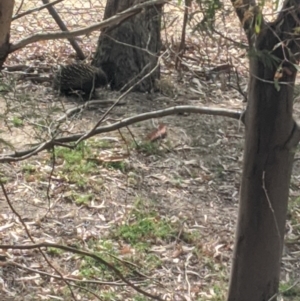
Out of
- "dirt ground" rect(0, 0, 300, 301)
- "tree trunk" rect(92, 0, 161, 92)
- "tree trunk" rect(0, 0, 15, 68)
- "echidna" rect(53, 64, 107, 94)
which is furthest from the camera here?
"tree trunk" rect(92, 0, 161, 92)

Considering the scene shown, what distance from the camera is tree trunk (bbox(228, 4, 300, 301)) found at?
315cm

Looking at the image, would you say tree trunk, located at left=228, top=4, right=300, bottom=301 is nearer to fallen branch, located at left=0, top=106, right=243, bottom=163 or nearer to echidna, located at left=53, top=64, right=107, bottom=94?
fallen branch, located at left=0, top=106, right=243, bottom=163

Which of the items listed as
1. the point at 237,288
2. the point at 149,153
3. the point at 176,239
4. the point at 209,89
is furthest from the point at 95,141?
the point at 237,288

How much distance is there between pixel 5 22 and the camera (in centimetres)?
255

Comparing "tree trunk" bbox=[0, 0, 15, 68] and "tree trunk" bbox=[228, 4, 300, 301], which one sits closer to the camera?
"tree trunk" bbox=[0, 0, 15, 68]

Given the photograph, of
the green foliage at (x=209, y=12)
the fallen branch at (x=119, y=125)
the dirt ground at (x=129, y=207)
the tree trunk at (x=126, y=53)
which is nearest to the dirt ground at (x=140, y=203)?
the dirt ground at (x=129, y=207)

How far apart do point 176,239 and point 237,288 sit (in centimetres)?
143

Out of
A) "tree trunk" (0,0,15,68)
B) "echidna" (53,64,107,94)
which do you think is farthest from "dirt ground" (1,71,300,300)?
"tree trunk" (0,0,15,68)

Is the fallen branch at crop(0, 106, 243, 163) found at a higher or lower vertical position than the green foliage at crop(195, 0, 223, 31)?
lower

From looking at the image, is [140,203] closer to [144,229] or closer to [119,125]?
[144,229]

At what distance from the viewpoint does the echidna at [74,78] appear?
6.67 metres

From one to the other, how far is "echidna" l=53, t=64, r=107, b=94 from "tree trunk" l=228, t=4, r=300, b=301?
3.36m

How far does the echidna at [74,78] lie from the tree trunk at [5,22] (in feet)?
13.1

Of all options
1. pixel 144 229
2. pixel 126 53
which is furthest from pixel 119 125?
pixel 126 53
